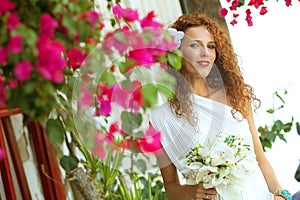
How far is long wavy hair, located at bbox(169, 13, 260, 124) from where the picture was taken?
8.65ft

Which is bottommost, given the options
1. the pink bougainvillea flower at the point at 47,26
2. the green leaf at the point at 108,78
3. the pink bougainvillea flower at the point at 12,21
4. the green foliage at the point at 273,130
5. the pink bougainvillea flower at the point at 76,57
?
the green foliage at the point at 273,130

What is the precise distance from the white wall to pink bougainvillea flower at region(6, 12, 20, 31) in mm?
2506

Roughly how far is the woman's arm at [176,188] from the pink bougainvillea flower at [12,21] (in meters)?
1.05

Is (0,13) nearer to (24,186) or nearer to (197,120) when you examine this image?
(197,120)

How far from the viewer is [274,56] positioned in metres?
4.14

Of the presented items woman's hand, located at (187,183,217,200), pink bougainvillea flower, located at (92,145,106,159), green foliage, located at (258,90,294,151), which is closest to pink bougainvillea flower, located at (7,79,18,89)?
pink bougainvillea flower, located at (92,145,106,159)

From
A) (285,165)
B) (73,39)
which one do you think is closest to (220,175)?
(73,39)

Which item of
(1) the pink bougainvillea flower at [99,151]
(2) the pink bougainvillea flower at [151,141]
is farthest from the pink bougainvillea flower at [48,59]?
(2) the pink bougainvillea flower at [151,141]

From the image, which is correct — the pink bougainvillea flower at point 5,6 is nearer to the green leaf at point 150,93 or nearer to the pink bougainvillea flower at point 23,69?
the pink bougainvillea flower at point 23,69

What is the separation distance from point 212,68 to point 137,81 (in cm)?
58

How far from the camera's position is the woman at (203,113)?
8.50 feet

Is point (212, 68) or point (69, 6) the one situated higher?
point (69, 6)

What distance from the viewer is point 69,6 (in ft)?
6.02

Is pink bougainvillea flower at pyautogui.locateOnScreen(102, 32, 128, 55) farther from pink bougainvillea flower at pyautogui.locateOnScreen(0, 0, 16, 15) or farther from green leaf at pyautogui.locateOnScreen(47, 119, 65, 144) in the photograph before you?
pink bougainvillea flower at pyautogui.locateOnScreen(0, 0, 16, 15)
